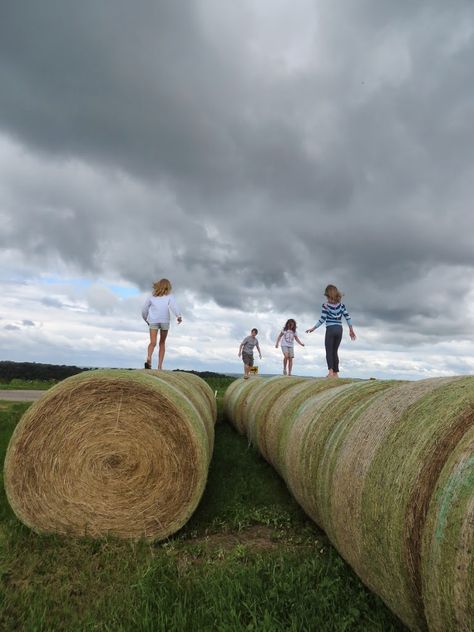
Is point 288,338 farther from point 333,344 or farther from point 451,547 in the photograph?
point 451,547

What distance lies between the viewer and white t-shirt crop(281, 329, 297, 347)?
1848cm

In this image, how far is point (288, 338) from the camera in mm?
18578

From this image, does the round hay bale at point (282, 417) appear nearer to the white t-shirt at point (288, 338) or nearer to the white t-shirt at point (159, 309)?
the white t-shirt at point (159, 309)

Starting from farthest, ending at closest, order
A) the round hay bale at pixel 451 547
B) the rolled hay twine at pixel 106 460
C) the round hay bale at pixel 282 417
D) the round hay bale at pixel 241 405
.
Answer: the round hay bale at pixel 241 405
the round hay bale at pixel 282 417
the rolled hay twine at pixel 106 460
the round hay bale at pixel 451 547

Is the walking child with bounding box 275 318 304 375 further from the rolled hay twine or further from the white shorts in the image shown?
the rolled hay twine

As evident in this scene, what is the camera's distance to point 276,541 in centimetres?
468

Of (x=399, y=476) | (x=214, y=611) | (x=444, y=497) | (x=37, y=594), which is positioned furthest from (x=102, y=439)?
(x=444, y=497)

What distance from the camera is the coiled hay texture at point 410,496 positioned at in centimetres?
215

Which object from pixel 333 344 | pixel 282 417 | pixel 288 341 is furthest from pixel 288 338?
pixel 282 417

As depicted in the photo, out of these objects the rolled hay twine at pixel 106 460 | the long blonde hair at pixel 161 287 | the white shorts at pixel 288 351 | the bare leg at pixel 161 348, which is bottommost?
the rolled hay twine at pixel 106 460

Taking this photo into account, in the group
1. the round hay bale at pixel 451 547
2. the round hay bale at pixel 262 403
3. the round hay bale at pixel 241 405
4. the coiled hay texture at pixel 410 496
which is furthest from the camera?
the round hay bale at pixel 241 405

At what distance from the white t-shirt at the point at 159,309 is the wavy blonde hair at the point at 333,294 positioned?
13.4 ft

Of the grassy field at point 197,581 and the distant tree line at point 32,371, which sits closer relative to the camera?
the grassy field at point 197,581

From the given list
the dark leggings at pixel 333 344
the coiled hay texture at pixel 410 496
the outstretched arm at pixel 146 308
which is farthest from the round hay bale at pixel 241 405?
the coiled hay texture at pixel 410 496
